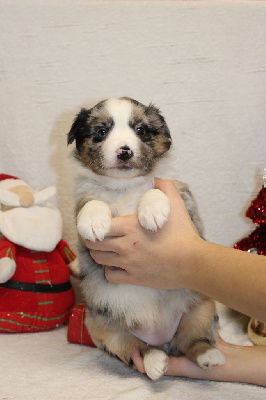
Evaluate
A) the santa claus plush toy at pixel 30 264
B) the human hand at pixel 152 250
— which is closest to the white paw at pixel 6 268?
the santa claus plush toy at pixel 30 264

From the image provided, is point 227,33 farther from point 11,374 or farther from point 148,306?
point 11,374

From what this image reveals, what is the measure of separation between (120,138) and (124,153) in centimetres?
10

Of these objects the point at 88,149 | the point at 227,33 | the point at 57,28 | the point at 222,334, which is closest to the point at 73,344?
the point at 222,334

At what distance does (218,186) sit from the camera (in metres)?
3.13

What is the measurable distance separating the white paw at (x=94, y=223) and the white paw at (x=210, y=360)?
668mm

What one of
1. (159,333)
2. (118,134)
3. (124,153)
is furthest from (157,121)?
(159,333)

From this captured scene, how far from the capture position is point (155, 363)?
6.82 ft

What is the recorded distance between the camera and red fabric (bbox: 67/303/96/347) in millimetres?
2559

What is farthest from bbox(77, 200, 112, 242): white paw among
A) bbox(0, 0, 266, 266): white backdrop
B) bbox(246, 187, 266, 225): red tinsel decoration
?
bbox(0, 0, 266, 266): white backdrop

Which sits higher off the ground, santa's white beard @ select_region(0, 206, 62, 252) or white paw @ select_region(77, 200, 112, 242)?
white paw @ select_region(77, 200, 112, 242)

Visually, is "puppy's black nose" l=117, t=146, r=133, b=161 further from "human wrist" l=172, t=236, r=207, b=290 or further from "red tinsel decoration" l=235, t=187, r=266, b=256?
"red tinsel decoration" l=235, t=187, r=266, b=256

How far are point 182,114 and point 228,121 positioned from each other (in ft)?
0.95

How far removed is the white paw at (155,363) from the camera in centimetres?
206

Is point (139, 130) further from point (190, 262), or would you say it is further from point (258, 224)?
point (258, 224)
